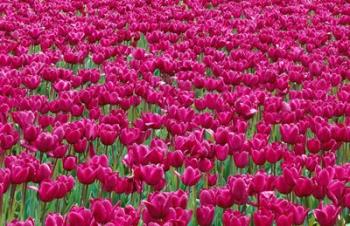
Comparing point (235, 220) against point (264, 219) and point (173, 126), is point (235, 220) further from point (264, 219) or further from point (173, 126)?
point (173, 126)

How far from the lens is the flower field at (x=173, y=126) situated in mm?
3215

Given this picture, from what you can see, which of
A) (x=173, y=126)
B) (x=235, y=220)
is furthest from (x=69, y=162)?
(x=235, y=220)

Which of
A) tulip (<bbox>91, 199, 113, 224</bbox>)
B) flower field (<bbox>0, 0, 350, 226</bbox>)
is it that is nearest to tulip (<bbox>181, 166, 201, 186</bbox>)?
flower field (<bbox>0, 0, 350, 226</bbox>)

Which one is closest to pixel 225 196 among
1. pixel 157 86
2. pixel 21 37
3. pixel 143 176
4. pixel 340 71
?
pixel 143 176

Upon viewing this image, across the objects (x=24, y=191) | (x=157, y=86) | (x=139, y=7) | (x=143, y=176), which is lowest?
(x=139, y=7)

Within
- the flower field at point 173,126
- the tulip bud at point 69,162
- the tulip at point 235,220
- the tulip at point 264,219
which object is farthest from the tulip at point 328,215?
the tulip bud at point 69,162

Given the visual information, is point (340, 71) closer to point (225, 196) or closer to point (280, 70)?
point (280, 70)

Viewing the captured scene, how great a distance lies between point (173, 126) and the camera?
14.4ft

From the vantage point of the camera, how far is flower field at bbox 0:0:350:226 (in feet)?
10.5

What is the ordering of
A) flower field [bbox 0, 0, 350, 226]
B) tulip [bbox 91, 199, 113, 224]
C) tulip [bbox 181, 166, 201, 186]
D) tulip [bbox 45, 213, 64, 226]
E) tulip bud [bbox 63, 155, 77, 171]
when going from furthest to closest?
1. tulip bud [bbox 63, 155, 77, 171]
2. tulip [bbox 181, 166, 201, 186]
3. flower field [bbox 0, 0, 350, 226]
4. tulip [bbox 91, 199, 113, 224]
5. tulip [bbox 45, 213, 64, 226]

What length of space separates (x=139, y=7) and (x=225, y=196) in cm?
870

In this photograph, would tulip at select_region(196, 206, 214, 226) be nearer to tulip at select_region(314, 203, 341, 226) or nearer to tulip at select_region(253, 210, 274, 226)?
tulip at select_region(253, 210, 274, 226)

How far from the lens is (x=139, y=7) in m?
11.6

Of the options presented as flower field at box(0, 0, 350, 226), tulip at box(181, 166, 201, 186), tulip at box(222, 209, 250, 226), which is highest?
tulip at box(222, 209, 250, 226)
